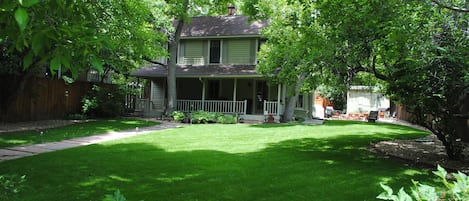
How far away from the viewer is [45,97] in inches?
634

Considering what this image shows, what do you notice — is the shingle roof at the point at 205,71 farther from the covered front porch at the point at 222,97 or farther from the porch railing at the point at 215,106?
the porch railing at the point at 215,106

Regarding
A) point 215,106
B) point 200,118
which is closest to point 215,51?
point 215,106

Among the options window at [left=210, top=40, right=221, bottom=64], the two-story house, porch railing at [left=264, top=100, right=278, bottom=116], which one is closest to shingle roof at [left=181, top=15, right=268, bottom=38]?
the two-story house

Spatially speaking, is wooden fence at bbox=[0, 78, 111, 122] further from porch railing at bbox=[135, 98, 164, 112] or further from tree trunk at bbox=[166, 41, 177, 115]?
tree trunk at bbox=[166, 41, 177, 115]

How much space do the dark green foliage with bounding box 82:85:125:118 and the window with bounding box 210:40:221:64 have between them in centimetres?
628

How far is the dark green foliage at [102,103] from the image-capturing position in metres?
18.1

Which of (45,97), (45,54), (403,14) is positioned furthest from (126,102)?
(45,54)

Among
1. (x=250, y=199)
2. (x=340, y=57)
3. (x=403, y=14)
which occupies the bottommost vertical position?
(x=250, y=199)

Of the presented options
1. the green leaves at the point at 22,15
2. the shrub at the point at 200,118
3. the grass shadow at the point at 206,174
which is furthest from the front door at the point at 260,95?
the green leaves at the point at 22,15

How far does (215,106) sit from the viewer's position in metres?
21.8

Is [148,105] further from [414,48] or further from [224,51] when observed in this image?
[414,48]

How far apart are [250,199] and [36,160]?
4.83m

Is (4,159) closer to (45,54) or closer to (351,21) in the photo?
(45,54)

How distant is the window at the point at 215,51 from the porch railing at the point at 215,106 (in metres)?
2.75
